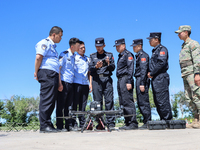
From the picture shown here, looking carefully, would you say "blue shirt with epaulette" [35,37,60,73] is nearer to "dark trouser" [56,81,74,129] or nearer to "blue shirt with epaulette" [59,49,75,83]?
"blue shirt with epaulette" [59,49,75,83]

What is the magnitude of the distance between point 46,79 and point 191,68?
142 inches

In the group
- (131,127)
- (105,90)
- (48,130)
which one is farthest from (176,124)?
(48,130)

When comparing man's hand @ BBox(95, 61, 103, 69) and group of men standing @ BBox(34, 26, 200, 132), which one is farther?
man's hand @ BBox(95, 61, 103, 69)

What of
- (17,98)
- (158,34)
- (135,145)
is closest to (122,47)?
(158,34)

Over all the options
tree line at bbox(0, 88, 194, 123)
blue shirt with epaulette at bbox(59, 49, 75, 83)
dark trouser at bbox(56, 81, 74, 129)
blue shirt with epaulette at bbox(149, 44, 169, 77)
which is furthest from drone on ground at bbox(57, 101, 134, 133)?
tree line at bbox(0, 88, 194, 123)

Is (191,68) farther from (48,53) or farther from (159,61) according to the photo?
(48,53)

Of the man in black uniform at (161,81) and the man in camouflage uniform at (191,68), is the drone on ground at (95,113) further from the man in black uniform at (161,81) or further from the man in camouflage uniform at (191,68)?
the man in camouflage uniform at (191,68)

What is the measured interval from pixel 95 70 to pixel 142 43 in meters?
1.57

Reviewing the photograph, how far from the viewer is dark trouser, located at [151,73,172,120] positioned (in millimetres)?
5699

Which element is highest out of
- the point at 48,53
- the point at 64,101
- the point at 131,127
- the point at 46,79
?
the point at 48,53

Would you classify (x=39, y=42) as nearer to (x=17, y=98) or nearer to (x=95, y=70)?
(x=95, y=70)

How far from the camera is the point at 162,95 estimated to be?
5730 millimetres

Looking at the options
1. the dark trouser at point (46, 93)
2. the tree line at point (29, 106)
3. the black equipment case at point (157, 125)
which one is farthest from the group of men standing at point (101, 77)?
the tree line at point (29, 106)

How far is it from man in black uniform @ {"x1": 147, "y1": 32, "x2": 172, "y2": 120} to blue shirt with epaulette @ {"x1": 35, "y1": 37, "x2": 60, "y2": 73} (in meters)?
2.39
